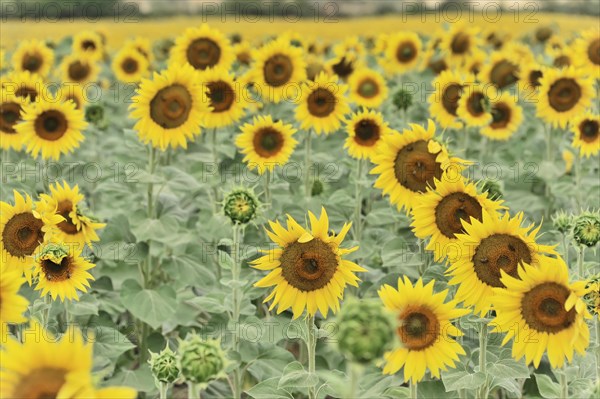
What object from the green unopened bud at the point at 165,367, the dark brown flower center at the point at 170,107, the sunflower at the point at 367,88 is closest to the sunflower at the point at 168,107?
the dark brown flower center at the point at 170,107

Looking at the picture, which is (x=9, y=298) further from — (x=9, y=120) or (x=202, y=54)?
(x=202, y=54)

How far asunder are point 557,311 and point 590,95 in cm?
327

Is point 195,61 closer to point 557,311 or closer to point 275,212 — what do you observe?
point 275,212

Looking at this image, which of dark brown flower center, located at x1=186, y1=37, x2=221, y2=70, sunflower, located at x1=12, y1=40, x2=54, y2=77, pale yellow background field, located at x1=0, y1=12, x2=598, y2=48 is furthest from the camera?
pale yellow background field, located at x1=0, y1=12, x2=598, y2=48

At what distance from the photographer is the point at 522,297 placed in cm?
250

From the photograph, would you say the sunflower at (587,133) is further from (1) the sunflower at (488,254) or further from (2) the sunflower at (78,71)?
(2) the sunflower at (78,71)

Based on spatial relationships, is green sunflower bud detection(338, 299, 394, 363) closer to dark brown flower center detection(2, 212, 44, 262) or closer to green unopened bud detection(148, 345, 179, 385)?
green unopened bud detection(148, 345, 179, 385)

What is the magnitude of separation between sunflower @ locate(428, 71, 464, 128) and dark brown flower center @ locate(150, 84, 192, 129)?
2037 mm

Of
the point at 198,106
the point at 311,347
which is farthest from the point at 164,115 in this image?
the point at 311,347

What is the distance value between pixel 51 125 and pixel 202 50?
1.59 meters

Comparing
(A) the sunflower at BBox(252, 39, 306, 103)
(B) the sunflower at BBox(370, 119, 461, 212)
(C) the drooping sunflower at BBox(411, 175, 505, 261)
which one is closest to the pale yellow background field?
(A) the sunflower at BBox(252, 39, 306, 103)

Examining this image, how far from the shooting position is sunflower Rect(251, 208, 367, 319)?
285cm

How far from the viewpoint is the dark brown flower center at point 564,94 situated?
527cm

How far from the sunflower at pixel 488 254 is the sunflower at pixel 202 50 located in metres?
3.24
